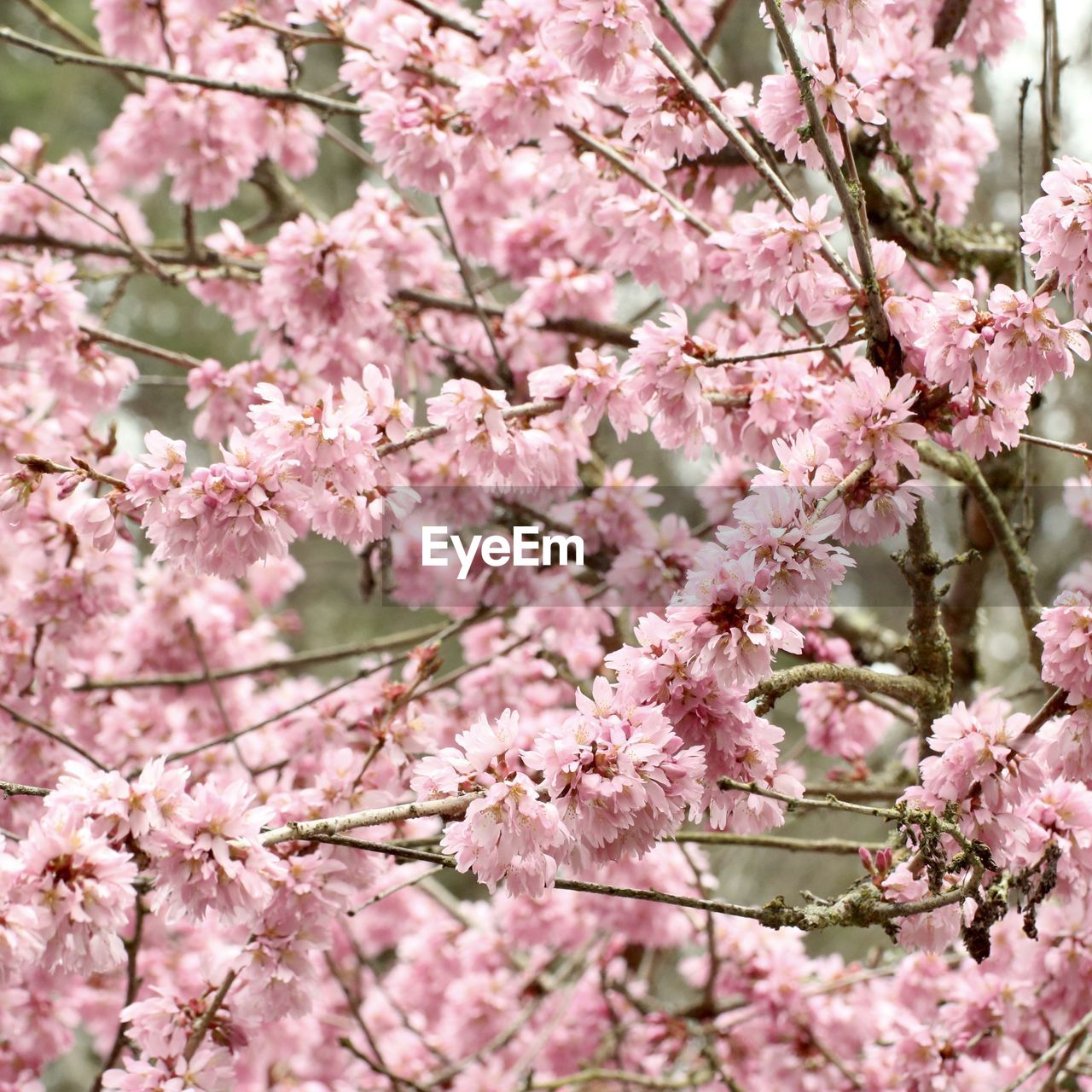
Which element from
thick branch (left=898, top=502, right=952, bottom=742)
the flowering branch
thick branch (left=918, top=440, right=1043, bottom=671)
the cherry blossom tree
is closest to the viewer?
the cherry blossom tree

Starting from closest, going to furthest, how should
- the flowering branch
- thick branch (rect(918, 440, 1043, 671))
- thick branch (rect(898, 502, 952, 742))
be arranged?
1. thick branch (rect(898, 502, 952, 742))
2. thick branch (rect(918, 440, 1043, 671))
3. the flowering branch

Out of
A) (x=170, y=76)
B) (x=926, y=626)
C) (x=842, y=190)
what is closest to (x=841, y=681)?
(x=926, y=626)

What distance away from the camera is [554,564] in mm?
2967

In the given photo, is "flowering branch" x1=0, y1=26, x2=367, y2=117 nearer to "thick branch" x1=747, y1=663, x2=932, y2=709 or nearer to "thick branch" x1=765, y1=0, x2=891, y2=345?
"thick branch" x1=765, y1=0, x2=891, y2=345

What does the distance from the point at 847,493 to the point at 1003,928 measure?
58.0 inches

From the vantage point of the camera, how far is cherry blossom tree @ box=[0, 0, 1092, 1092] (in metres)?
1.67

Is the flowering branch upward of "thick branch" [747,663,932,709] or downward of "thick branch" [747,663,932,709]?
upward

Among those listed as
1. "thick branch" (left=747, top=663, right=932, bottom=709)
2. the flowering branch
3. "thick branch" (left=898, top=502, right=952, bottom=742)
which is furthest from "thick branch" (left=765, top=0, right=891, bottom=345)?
the flowering branch

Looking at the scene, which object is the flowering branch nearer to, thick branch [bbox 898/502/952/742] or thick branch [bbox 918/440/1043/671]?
thick branch [bbox 918/440/1043/671]

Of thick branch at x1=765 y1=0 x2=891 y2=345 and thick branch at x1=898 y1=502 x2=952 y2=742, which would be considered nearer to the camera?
thick branch at x1=765 y1=0 x2=891 y2=345

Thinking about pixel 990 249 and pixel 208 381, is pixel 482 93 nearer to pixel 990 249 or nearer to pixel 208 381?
pixel 208 381

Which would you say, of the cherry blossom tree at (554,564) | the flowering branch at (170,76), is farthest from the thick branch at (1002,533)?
the flowering branch at (170,76)

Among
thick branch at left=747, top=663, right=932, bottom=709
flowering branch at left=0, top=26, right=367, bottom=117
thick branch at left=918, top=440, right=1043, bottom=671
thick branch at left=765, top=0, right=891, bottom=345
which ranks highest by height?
flowering branch at left=0, top=26, right=367, bottom=117

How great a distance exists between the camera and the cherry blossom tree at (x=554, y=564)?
1671 mm
